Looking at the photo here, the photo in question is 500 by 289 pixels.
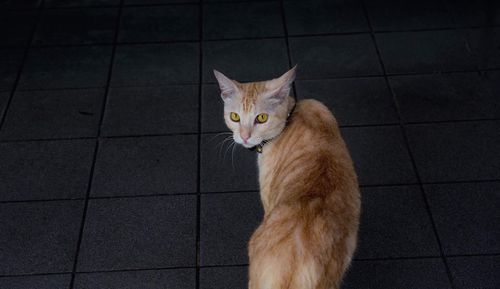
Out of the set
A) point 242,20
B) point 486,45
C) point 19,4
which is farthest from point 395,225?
point 19,4

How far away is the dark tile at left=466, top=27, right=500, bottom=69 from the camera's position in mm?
4492

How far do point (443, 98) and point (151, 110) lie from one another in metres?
2.05

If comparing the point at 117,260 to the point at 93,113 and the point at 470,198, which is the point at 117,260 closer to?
the point at 93,113

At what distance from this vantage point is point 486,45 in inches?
182

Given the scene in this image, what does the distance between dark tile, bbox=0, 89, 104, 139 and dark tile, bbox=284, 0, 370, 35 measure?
5.50ft

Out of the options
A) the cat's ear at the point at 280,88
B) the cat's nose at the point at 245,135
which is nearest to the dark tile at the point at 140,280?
the cat's nose at the point at 245,135

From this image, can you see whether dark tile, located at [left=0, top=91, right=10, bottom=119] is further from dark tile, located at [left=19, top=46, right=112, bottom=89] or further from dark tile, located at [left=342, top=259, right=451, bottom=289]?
dark tile, located at [left=342, top=259, right=451, bottom=289]

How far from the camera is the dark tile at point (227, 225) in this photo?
338cm

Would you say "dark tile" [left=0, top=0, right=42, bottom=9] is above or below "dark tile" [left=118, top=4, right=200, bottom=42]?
below

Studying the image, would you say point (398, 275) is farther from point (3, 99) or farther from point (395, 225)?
point (3, 99)

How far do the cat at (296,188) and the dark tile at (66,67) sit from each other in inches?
69.0

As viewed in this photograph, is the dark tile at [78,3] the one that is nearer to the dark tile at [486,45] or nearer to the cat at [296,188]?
the cat at [296,188]

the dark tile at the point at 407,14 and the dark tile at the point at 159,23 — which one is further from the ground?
the dark tile at the point at 407,14

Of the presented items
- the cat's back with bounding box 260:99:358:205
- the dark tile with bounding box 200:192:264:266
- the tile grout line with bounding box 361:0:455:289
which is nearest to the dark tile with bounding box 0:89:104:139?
the dark tile with bounding box 200:192:264:266
